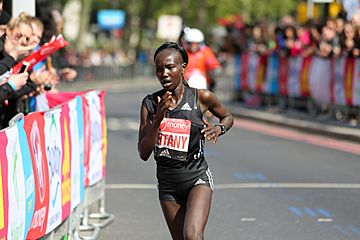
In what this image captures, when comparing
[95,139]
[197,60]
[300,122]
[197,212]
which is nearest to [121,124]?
[300,122]

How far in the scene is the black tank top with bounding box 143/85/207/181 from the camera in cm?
702

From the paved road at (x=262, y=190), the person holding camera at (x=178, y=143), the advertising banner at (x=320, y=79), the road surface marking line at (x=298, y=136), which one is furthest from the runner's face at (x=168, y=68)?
the advertising banner at (x=320, y=79)

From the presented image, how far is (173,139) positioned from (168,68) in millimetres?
460

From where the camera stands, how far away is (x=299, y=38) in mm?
24188

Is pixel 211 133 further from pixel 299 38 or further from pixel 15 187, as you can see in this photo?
pixel 299 38

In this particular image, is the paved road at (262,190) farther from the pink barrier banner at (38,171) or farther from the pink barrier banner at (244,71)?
the pink barrier banner at (244,71)

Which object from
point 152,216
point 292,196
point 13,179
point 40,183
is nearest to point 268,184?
point 292,196

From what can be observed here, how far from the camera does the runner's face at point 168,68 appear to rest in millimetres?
6953

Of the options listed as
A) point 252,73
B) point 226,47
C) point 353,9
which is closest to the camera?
point 353,9

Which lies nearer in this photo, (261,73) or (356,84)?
(356,84)

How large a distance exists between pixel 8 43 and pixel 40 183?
2.80 meters

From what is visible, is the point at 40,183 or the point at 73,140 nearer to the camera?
the point at 40,183

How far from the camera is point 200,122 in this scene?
23.3 feet

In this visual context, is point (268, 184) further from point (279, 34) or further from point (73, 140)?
point (279, 34)
